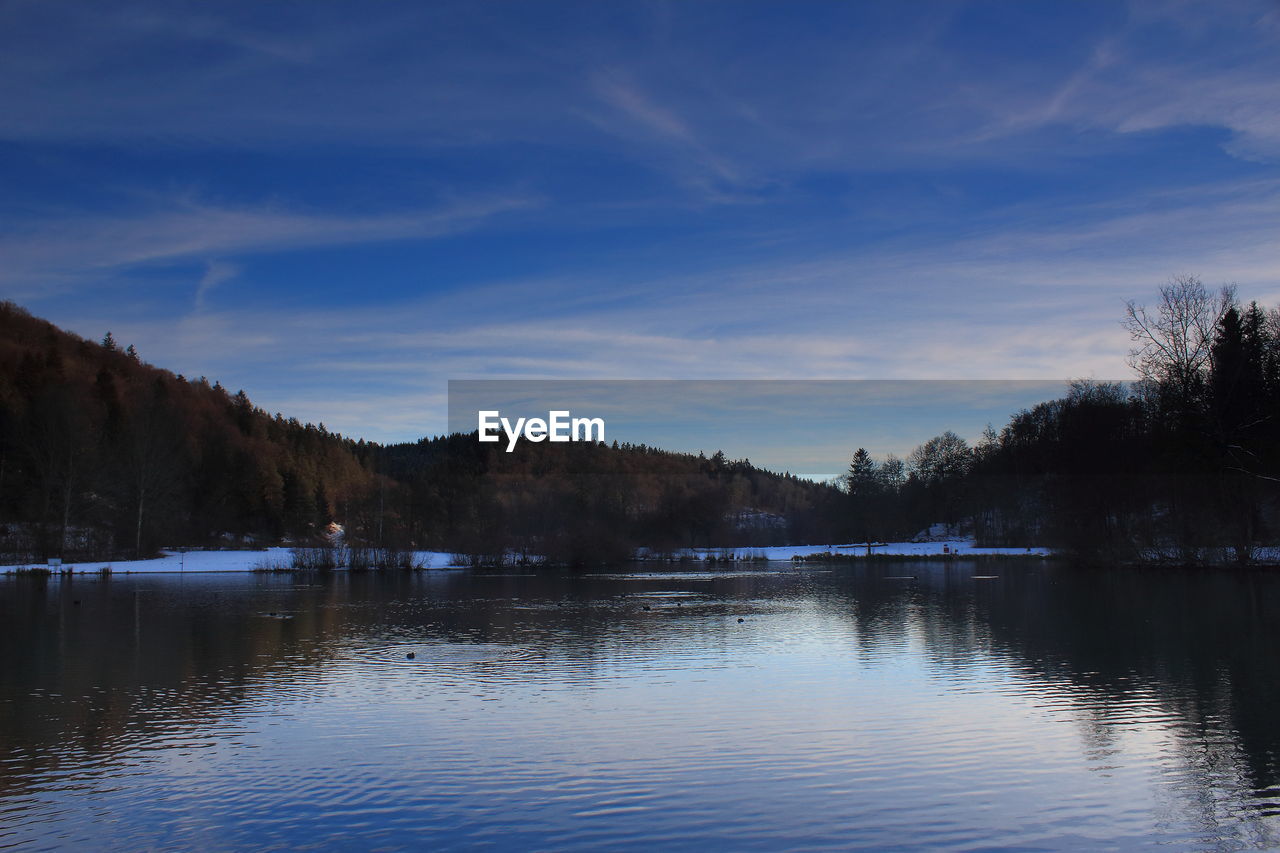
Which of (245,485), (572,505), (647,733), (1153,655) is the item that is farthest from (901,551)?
(647,733)

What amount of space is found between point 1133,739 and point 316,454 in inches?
3812

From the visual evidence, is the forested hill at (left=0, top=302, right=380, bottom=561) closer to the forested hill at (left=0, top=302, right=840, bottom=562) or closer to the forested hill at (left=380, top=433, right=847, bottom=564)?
the forested hill at (left=0, top=302, right=840, bottom=562)

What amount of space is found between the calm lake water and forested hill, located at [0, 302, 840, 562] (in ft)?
121

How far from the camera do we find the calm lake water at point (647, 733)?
27.1 feet

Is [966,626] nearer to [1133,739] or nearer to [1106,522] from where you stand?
[1133,739]

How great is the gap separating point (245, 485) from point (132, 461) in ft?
69.7

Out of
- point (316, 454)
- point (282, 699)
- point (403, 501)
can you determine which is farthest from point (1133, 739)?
point (316, 454)

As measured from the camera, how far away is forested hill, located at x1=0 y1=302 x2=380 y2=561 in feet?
183

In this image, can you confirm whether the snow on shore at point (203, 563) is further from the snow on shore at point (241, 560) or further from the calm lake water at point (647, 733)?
the calm lake water at point (647, 733)

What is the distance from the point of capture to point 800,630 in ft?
78.3

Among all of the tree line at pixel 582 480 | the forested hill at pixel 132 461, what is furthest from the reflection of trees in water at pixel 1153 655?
the forested hill at pixel 132 461

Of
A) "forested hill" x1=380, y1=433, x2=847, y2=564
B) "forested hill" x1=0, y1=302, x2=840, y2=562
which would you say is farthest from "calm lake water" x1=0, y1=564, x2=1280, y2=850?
"forested hill" x1=380, y1=433, x2=847, y2=564

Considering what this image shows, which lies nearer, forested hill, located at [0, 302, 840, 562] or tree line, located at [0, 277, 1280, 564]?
tree line, located at [0, 277, 1280, 564]

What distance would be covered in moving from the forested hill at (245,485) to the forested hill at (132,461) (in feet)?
0.53
